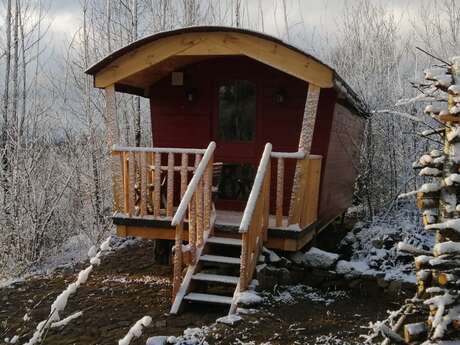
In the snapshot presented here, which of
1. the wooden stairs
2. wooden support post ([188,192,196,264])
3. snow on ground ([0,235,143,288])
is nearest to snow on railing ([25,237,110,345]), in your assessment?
the wooden stairs

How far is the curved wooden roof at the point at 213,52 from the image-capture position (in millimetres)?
6480

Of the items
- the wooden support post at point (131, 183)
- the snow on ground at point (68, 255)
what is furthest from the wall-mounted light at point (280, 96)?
the snow on ground at point (68, 255)

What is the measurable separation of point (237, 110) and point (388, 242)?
334 centimetres

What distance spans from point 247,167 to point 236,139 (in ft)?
1.71

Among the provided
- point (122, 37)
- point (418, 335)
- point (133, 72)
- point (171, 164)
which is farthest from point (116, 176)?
point (122, 37)

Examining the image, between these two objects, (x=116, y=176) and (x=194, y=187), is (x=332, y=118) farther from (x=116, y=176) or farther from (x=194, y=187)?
(x=116, y=176)

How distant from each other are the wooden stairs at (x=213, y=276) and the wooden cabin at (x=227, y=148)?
0.05 feet

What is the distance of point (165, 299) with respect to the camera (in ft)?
21.8

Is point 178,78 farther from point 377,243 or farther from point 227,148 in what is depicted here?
point 377,243

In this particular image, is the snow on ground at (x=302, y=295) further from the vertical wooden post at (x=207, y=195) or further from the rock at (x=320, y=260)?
the vertical wooden post at (x=207, y=195)

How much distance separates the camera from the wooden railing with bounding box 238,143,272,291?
5719 mm

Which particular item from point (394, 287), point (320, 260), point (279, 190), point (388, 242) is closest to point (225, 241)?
point (279, 190)

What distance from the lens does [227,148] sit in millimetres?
8539

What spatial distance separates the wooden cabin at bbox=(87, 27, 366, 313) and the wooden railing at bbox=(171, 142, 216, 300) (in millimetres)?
14
